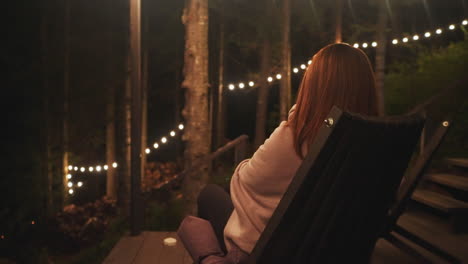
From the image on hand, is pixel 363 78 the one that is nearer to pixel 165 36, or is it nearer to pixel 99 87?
pixel 99 87

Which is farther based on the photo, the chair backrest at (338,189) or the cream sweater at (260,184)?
the cream sweater at (260,184)

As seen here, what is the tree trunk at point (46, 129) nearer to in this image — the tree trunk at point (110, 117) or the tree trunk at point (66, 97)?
the tree trunk at point (66, 97)

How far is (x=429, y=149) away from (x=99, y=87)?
13.2 m

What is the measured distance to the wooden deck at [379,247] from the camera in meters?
3.25

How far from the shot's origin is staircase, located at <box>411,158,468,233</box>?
369cm

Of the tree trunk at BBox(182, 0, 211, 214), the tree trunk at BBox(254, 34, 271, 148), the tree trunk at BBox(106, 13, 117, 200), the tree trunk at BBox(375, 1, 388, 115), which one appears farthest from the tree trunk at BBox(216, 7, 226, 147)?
the tree trunk at BBox(182, 0, 211, 214)

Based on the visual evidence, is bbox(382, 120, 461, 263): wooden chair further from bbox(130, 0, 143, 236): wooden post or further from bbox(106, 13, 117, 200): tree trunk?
bbox(106, 13, 117, 200): tree trunk

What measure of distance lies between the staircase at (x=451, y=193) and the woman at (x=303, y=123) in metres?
2.71

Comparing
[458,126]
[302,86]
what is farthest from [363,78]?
[458,126]

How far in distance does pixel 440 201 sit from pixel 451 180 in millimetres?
424

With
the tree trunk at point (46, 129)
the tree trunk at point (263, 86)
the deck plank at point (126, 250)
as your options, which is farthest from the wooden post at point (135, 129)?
the tree trunk at point (46, 129)

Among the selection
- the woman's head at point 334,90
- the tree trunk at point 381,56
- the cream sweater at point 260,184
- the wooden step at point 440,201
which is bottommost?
the wooden step at point 440,201

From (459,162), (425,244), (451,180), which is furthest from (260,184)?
(459,162)

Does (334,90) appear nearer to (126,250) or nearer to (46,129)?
(126,250)
